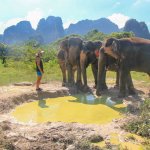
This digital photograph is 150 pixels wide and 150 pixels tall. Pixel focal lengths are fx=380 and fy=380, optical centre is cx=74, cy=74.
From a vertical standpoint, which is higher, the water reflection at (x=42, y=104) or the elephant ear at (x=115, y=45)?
the elephant ear at (x=115, y=45)

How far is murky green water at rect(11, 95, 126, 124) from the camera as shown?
949cm

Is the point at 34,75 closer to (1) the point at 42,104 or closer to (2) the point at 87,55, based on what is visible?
(2) the point at 87,55

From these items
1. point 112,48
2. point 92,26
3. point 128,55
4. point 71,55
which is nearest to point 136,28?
point 92,26

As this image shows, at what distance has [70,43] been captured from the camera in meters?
14.3

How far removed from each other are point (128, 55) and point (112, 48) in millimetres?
582

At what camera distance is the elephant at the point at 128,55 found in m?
12.1

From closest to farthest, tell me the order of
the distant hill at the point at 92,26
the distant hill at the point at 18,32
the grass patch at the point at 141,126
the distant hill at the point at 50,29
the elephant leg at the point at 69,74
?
the grass patch at the point at 141,126 < the elephant leg at the point at 69,74 < the distant hill at the point at 18,32 < the distant hill at the point at 50,29 < the distant hill at the point at 92,26

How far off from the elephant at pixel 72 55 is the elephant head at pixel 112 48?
68.3 inches

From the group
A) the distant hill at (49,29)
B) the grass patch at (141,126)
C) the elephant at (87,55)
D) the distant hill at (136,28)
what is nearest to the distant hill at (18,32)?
the distant hill at (49,29)

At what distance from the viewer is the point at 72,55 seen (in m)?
14.3

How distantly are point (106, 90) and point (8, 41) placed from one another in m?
132

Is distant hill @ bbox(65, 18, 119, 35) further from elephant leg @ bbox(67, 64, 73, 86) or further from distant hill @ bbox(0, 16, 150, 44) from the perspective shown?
elephant leg @ bbox(67, 64, 73, 86)

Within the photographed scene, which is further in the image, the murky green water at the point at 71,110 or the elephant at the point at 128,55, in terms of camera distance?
the elephant at the point at 128,55

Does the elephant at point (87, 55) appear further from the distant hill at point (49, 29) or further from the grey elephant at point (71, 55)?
the distant hill at point (49, 29)
